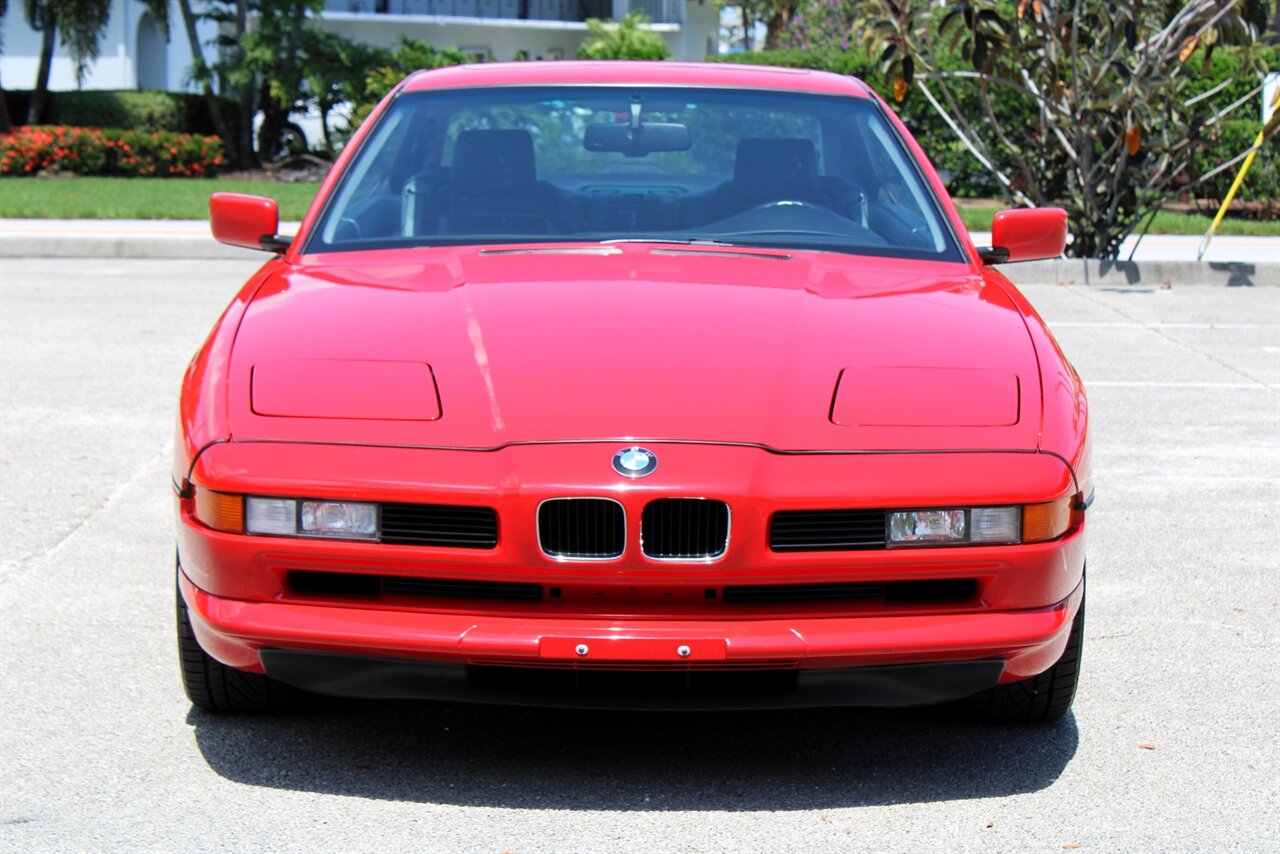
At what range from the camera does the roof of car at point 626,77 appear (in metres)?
5.09

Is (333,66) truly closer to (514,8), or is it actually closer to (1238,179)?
(514,8)

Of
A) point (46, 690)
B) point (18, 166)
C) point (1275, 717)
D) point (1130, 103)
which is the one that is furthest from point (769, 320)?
point (18, 166)

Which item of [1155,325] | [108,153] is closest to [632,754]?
[1155,325]

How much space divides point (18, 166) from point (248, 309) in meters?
23.5

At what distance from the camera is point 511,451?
10.9 feet

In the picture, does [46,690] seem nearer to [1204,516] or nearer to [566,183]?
[566,183]

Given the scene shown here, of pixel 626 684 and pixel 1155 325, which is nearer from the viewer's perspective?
pixel 626 684

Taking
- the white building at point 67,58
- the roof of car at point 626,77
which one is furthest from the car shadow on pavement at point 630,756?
the white building at point 67,58

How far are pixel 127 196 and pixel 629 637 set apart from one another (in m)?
19.3

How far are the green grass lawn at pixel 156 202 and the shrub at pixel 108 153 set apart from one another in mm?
726

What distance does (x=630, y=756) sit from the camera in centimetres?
377

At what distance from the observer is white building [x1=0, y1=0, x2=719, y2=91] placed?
40562 mm

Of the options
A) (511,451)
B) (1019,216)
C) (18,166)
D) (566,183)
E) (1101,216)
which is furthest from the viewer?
(18,166)

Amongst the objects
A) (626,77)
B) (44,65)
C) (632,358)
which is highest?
(626,77)
